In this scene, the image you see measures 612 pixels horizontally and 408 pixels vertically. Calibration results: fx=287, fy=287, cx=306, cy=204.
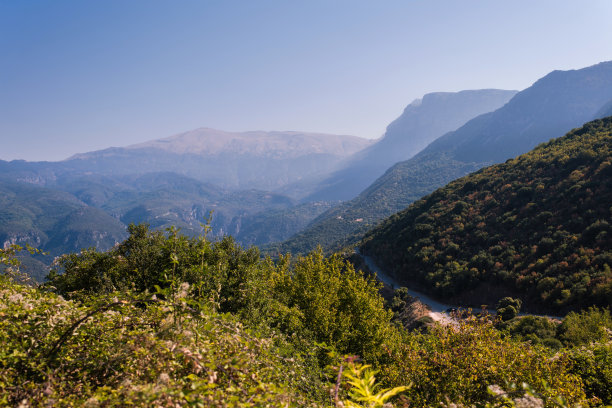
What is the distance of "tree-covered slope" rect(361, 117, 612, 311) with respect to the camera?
4722cm

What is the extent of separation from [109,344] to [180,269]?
12207 mm

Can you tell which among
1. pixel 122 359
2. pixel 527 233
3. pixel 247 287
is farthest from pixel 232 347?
pixel 527 233

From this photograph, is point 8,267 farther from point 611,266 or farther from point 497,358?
point 611,266

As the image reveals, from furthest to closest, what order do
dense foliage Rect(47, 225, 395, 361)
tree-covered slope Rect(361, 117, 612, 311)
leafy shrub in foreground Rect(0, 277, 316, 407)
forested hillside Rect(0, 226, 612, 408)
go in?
tree-covered slope Rect(361, 117, 612, 311), dense foliage Rect(47, 225, 395, 361), forested hillside Rect(0, 226, 612, 408), leafy shrub in foreground Rect(0, 277, 316, 407)

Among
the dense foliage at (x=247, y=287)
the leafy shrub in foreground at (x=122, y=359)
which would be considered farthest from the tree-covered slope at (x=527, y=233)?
the leafy shrub in foreground at (x=122, y=359)

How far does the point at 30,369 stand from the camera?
14.5 ft

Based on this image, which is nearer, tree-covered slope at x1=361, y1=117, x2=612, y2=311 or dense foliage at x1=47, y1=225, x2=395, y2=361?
dense foliage at x1=47, y1=225, x2=395, y2=361

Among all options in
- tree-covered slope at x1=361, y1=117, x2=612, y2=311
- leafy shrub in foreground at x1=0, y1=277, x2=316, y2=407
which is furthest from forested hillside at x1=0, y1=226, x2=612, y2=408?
tree-covered slope at x1=361, y1=117, x2=612, y2=311

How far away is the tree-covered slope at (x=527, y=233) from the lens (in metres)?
47.2

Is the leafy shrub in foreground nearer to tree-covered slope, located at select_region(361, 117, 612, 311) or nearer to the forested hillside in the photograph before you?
the forested hillside

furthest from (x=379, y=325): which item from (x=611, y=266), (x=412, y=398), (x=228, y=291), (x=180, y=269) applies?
(x=611, y=266)

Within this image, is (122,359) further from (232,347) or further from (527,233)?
(527,233)

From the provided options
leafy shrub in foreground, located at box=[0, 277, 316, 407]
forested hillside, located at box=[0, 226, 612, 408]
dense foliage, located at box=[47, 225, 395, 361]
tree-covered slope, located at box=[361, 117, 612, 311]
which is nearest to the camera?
leafy shrub in foreground, located at box=[0, 277, 316, 407]

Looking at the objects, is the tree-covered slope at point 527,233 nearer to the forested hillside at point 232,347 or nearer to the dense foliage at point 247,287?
the forested hillside at point 232,347
